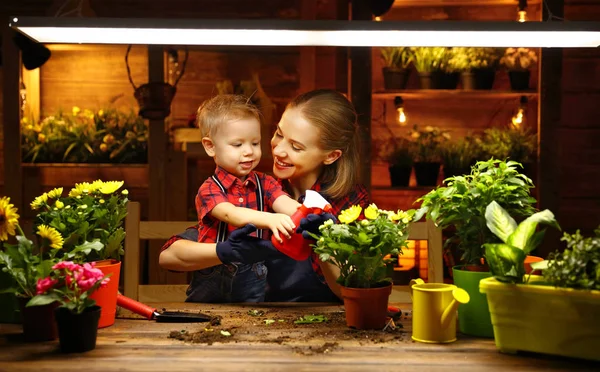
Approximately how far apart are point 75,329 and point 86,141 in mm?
2915

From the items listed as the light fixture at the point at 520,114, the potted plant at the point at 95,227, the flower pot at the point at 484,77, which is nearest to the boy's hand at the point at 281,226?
the potted plant at the point at 95,227

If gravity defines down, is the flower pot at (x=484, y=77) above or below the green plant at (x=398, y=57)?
below

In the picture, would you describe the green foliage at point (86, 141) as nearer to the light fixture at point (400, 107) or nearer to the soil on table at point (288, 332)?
the light fixture at point (400, 107)

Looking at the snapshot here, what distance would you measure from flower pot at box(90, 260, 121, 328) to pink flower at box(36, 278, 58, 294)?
181 millimetres

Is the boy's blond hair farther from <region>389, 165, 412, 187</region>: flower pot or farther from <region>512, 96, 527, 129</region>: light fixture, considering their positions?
<region>512, 96, 527, 129</region>: light fixture

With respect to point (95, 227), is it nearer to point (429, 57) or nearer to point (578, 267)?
point (578, 267)

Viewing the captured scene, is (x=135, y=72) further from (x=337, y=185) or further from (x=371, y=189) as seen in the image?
(x=337, y=185)

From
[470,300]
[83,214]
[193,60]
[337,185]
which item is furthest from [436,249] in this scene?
[193,60]

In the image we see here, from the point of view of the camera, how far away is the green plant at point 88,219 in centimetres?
192

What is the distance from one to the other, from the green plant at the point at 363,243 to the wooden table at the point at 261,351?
144mm

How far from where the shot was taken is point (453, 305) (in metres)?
1.73

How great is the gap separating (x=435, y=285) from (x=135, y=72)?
356 cm

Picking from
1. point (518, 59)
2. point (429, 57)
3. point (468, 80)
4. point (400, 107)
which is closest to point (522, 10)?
point (518, 59)

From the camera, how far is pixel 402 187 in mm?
4383
